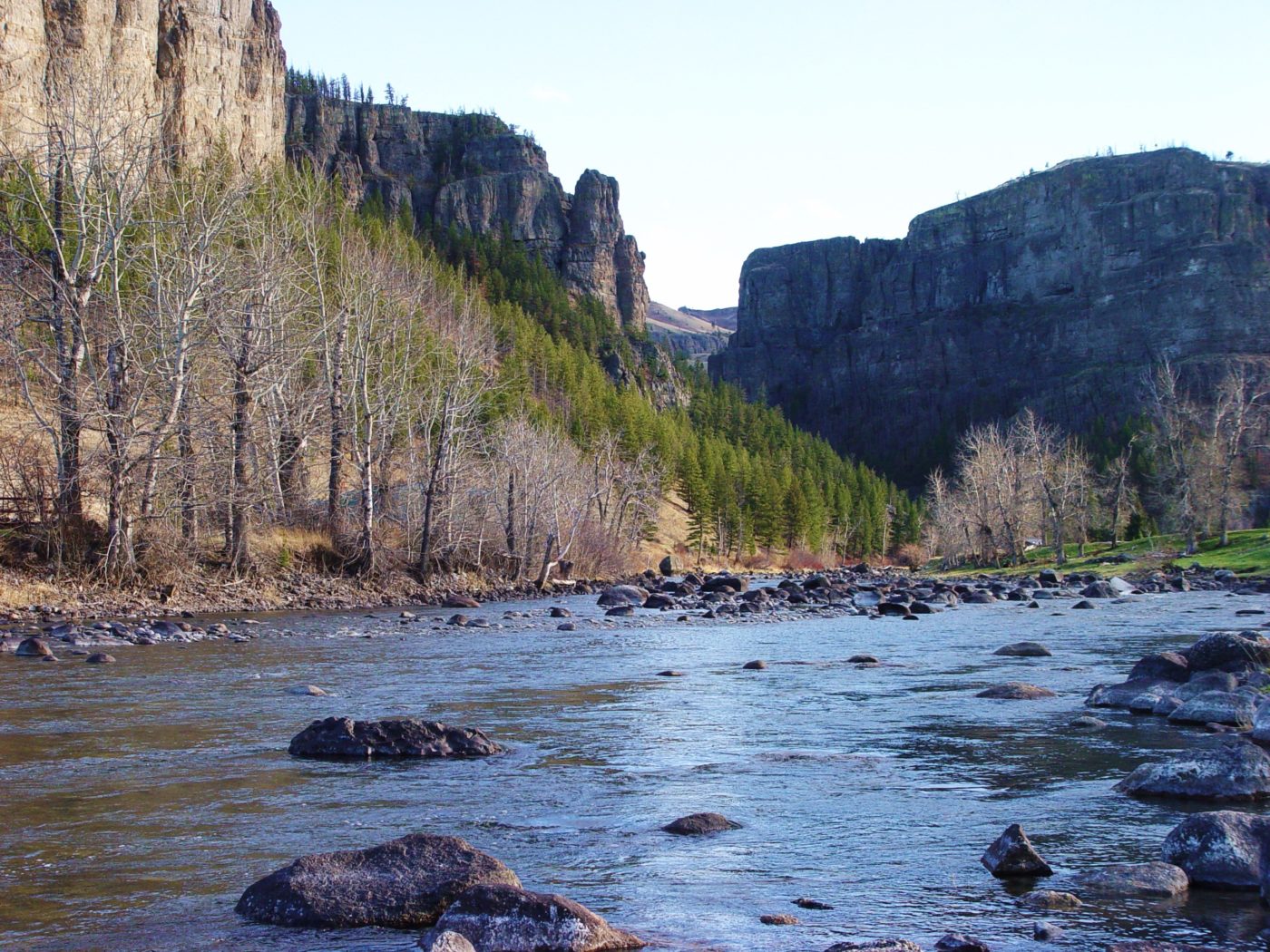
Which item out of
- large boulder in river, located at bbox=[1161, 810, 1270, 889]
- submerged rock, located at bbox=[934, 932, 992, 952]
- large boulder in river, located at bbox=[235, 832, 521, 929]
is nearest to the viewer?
submerged rock, located at bbox=[934, 932, 992, 952]

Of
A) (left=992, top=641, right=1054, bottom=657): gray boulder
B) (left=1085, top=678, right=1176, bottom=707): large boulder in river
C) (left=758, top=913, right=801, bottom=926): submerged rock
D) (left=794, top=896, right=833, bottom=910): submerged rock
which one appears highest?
(left=758, top=913, right=801, bottom=926): submerged rock

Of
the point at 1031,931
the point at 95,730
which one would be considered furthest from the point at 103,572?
the point at 1031,931

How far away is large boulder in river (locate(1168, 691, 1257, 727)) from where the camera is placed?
1366 centimetres

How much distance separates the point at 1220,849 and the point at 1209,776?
8.31 feet

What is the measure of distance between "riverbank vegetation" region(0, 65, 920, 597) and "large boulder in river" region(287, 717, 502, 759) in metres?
21.2

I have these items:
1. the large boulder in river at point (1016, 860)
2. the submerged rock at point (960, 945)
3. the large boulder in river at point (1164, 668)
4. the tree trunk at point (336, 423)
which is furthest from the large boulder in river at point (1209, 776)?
the tree trunk at point (336, 423)

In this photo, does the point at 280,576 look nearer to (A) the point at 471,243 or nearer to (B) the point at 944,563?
(B) the point at 944,563

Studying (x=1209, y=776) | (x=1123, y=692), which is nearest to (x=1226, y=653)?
(x=1123, y=692)

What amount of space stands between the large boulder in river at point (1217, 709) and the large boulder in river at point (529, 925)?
10241mm

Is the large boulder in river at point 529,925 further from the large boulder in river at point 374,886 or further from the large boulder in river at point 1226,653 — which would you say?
the large boulder in river at point 1226,653

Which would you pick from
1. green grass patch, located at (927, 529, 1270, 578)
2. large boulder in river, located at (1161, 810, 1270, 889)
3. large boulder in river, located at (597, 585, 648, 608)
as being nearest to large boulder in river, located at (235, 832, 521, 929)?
large boulder in river, located at (1161, 810, 1270, 889)

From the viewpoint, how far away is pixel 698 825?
916 centimetres

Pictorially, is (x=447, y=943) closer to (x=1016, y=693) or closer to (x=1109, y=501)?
(x=1016, y=693)

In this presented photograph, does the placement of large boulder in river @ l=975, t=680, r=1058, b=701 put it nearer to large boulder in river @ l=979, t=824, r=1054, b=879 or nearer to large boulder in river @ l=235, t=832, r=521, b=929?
large boulder in river @ l=979, t=824, r=1054, b=879
